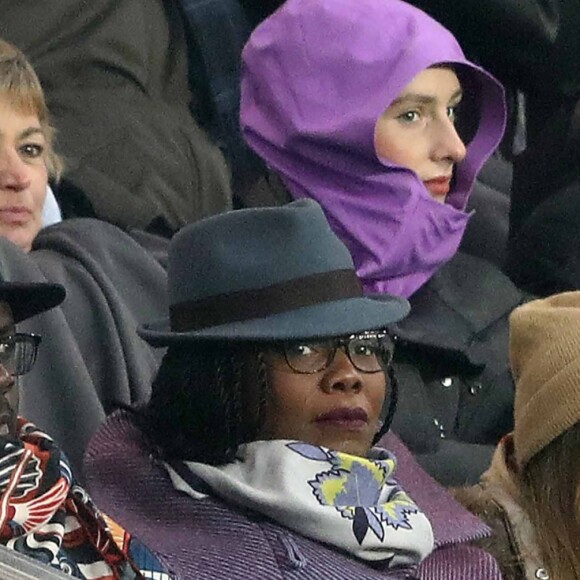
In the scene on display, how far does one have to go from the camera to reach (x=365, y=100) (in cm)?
157

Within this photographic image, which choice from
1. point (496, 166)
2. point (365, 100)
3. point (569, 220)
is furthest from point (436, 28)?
point (496, 166)

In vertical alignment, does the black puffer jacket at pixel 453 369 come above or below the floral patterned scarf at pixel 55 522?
below

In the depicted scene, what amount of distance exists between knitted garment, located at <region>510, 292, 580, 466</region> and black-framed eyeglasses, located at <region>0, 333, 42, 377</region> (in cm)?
38

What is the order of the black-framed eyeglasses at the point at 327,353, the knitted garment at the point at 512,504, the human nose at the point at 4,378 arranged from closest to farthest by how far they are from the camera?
1. the human nose at the point at 4,378
2. the black-framed eyeglasses at the point at 327,353
3. the knitted garment at the point at 512,504

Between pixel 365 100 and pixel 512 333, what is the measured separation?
1.44 ft

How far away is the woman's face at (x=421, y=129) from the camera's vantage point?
158 centimetres

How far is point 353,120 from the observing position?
5.10 feet

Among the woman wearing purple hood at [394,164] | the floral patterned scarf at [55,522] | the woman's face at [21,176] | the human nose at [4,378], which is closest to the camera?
the floral patterned scarf at [55,522]

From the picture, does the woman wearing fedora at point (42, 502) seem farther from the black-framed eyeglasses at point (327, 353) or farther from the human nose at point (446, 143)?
the human nose at point (446, 143)

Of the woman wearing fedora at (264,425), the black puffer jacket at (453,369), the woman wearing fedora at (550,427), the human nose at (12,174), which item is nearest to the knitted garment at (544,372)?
the woman wearing fedora at (550,427)

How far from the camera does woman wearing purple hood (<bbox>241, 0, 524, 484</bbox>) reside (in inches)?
60.9

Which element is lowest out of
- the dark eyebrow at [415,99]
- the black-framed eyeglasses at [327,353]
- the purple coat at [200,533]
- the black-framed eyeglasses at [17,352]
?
the purple coat at [200,533]

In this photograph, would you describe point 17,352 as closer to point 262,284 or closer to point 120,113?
point 262,284

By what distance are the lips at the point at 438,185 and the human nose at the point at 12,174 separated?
0.44 m
